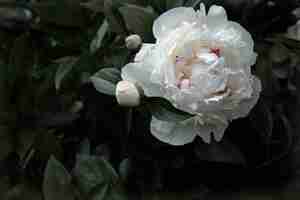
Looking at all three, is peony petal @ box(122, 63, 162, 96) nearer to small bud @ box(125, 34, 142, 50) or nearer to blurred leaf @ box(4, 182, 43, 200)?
small bud @ box(125, 34, 142, 50)

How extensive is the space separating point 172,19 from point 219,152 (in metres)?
0.17

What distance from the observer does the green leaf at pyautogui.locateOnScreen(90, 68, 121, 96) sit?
0.54 meters

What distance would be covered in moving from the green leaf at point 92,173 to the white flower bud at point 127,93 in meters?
0.10

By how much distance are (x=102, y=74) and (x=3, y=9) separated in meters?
0.28

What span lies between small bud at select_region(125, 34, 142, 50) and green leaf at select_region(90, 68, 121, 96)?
31mm

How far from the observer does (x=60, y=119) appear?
2.07ft

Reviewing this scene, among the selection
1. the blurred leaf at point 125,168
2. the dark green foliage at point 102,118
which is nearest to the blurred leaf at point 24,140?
the dark green foliage at point 102,118

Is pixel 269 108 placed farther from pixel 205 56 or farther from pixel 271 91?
pixel 205 56

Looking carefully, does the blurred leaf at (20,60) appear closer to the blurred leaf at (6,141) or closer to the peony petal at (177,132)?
the blurred leaf at (6,141)

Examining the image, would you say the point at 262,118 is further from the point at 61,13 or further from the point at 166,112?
the point at 61,13

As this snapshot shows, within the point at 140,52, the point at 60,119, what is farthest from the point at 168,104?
the point at 60,119

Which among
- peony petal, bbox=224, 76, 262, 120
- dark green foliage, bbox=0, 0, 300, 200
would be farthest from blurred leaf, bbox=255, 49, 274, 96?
peony petal, bbox=224, 76, 262, 120

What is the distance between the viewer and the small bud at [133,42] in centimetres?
55

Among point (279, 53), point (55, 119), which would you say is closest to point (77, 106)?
point (55, 119)
